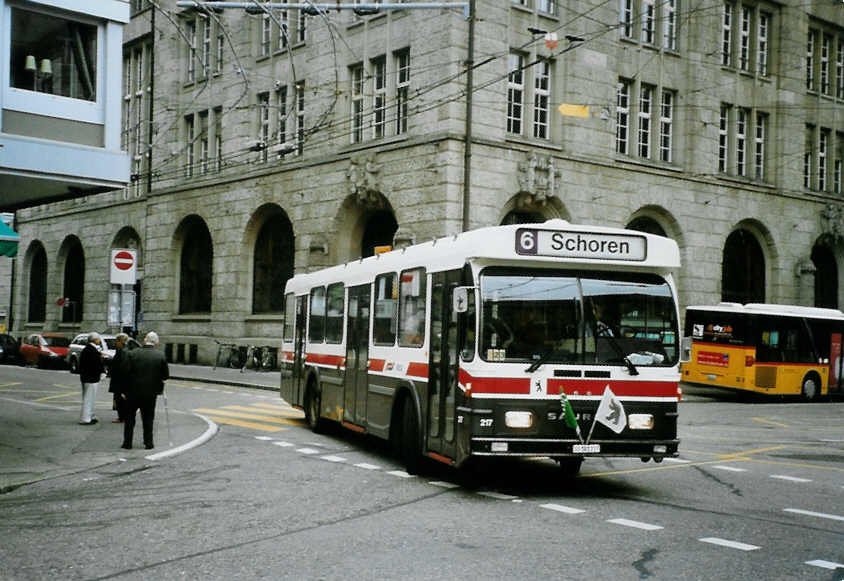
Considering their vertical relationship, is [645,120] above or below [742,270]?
above

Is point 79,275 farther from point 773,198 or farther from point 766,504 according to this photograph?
point 766,504

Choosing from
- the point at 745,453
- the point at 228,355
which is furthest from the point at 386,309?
the point at 228,355

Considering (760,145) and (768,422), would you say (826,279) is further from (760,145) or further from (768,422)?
(768,422)

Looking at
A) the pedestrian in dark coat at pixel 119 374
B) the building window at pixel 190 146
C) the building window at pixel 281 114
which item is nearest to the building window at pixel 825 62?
the building window at pixel 281 114

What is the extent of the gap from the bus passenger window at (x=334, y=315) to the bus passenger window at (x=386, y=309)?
6.27ft

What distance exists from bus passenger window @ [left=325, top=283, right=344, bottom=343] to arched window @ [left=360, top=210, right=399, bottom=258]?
17.0 m

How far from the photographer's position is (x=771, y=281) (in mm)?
40938

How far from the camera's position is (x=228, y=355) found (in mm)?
40531

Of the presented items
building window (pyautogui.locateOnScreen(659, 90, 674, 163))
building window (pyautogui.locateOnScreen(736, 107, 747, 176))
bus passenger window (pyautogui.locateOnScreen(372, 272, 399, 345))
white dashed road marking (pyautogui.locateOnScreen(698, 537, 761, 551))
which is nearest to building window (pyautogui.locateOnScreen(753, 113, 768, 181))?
building window (pyautogui.locateOnScreen(736, 107, 747, 176))

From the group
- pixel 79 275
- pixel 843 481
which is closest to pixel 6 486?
pixel 843 481

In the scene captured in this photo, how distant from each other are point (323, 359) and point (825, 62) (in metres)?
33.2

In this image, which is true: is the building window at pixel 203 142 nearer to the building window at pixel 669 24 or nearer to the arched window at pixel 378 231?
the arched window at pixel 378 231

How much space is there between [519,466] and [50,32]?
9.47 m

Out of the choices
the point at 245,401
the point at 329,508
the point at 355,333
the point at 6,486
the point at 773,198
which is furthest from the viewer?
the point at 773,198
